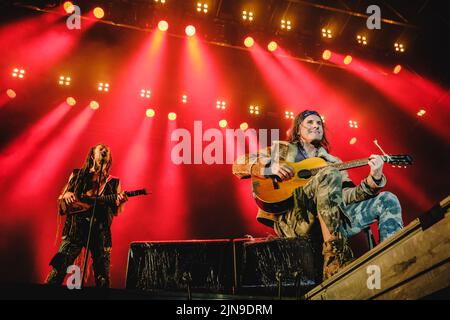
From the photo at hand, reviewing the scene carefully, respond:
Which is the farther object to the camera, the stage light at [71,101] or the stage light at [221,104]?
the stage light at [221,104]

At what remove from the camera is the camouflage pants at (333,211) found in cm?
258

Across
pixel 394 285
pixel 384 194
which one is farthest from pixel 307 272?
pixel 394 285

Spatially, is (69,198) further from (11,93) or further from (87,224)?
(11,93)

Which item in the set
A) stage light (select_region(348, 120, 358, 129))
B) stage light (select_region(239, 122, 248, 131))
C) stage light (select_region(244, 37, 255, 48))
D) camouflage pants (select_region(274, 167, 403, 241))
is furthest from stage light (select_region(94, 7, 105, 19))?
stage light (select_region(348, 120, 358, 129))

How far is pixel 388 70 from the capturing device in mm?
7547

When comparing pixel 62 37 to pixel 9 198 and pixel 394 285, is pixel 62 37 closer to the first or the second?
pixel 9 198

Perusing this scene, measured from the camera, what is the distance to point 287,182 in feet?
11.5

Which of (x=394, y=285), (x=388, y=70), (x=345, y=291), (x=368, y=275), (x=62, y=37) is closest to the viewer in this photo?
Result: (x=394, y=285)

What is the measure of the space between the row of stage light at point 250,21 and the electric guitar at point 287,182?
4.10 metres

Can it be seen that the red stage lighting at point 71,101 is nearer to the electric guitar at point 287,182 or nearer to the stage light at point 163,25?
the stage light at point 163,25

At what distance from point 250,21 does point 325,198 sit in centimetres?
513

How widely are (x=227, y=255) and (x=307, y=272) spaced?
2.32ft

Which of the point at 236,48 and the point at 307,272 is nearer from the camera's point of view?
the point at 307,272

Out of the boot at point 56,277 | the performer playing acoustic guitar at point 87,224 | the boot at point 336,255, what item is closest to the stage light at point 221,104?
the performer playing acoustic guitar at point 87,224
